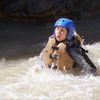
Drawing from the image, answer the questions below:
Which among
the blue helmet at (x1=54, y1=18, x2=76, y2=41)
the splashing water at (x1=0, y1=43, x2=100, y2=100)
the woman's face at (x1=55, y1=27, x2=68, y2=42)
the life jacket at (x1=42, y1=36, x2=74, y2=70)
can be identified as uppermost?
the blue helmet at (x1=54, y1=18, x2=76, y2=41)

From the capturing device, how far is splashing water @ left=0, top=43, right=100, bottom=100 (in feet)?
15.3

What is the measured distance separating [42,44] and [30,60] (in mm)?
1134

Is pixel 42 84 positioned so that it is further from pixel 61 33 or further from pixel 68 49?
pixel 61 33

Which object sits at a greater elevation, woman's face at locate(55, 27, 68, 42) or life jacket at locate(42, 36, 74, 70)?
woman's face at locate(55, 27, 68, 42)

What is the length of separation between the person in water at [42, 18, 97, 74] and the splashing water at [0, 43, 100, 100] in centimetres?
16

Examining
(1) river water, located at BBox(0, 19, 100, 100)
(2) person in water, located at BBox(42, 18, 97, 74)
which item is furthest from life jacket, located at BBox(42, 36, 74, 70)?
(1) river water, located at BBox(0, 19, 100, 100)

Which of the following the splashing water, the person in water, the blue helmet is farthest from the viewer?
the blue helmet

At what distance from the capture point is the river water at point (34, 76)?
4.72m

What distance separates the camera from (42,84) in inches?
199

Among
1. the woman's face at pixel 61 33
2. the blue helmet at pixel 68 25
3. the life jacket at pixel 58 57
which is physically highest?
the blue helmet at pixel 68 25

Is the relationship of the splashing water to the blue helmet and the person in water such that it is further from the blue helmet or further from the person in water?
the blue helmet

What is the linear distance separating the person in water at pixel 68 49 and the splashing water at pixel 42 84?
16cm

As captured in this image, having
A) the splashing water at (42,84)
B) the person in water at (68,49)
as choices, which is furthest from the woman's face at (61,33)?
the splashing water at (42,84)

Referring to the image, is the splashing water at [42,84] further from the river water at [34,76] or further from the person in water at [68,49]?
the person in water at [68,49]
